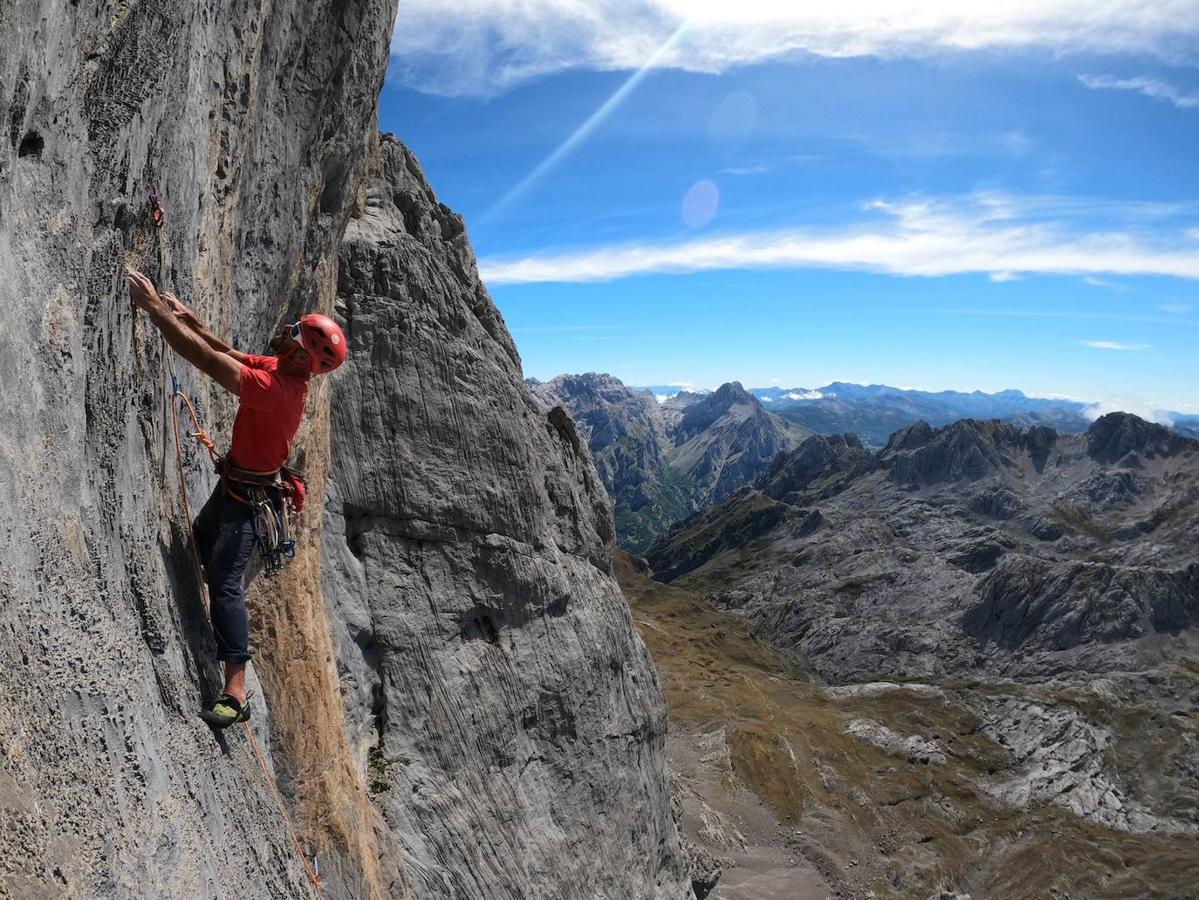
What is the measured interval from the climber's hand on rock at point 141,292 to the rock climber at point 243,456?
17.8 inches

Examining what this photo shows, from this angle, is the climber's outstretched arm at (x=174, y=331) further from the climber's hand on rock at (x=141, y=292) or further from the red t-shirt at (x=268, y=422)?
the red t-shirt at (x=268, y=422)

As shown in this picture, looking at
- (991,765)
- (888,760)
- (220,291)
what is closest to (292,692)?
(220,291)

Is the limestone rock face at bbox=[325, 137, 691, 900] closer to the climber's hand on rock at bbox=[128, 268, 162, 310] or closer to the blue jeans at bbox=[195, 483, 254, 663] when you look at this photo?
the blue jeans at bbox=[195, 483, 254, 663]

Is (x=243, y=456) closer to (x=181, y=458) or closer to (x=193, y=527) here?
(x=181, y=458)

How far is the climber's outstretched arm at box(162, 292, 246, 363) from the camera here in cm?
1008

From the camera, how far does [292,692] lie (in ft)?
51.6

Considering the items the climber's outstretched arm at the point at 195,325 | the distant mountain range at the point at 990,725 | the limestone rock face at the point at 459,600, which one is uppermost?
the climber's outstretched arm at the point at 195,325

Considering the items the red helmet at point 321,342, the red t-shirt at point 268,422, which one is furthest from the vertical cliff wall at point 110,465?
the red helmet at point 321,342

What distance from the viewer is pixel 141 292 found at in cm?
955

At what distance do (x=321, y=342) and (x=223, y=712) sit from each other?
18.3ft

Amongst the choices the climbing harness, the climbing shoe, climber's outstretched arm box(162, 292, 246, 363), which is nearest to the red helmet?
climber's outstretched arm box(162, 292, 246, 363)

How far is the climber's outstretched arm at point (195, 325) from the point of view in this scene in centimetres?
1008

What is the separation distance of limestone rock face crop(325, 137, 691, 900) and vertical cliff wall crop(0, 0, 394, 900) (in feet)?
37.9

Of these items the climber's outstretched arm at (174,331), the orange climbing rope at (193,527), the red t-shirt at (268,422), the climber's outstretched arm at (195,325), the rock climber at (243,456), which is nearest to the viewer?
the climber's outstretched arm at (174,331)
